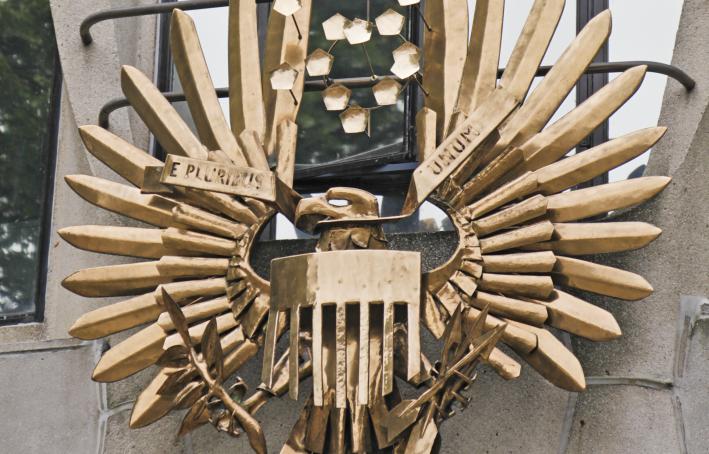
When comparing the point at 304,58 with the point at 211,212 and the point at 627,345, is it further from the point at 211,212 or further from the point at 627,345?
the point at 627,345

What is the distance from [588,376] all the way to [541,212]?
43 cm

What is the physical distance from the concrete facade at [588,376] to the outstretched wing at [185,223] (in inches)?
8.5

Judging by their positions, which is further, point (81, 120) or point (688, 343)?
point (81, 120)

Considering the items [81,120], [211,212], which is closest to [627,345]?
[211,212]

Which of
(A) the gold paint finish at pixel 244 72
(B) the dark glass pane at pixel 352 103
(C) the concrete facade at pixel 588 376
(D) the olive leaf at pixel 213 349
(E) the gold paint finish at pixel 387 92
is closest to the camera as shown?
(D) the olive leaf at pixel 213 349

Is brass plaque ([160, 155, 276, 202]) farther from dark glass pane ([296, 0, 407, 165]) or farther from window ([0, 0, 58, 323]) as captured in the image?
window ([0, 0, 58, 323])

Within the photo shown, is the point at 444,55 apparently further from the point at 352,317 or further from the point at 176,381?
the point at 176,381

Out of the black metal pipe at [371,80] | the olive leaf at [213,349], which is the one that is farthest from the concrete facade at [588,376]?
the olive leaf at [213,349]

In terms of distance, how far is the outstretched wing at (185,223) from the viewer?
145 inches

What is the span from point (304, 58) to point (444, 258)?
0.63 m

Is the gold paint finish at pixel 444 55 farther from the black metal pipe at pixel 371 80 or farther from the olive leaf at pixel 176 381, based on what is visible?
the olive leaf at pixel 176 381

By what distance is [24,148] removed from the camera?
444 centimetres

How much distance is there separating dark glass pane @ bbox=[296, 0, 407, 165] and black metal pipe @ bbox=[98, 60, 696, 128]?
0.35 ft

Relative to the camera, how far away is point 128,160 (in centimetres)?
391
